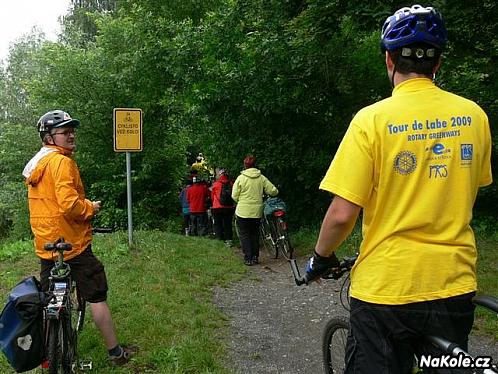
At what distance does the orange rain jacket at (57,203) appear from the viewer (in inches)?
162

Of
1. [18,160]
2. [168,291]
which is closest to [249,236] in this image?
[168,291]

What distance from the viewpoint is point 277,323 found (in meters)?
6.05

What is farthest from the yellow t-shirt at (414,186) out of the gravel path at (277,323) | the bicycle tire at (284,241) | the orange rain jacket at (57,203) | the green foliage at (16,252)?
the green foliage at (16,252)

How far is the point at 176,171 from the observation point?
1973 centimetres

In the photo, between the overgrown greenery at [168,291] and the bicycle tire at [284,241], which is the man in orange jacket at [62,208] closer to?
the overgrown greenery at [168,291]

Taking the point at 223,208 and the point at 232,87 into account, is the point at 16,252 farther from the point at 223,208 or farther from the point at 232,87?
the point at 232,87

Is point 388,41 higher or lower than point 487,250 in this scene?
higher

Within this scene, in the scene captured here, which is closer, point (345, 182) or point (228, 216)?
point (345, 182)

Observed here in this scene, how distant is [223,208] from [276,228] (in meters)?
2.40

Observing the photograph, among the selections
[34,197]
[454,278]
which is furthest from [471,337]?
[34,197]

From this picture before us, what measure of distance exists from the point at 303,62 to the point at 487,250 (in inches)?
183

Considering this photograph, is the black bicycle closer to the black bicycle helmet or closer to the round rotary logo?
the black bicycle helmet

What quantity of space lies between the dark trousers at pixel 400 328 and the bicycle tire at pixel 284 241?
26.5ft

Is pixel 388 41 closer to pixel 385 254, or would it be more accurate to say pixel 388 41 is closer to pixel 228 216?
pixel 385 254
